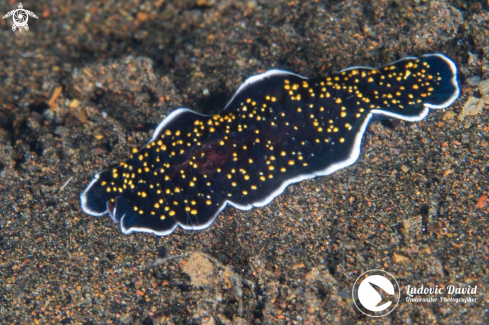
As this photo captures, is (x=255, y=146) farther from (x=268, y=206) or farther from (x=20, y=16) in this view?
(x=20, y=16)

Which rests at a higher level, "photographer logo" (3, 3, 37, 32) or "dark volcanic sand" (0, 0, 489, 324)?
"photographer logo" (3, 3, 37, 32)

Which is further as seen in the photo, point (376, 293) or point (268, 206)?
point (268, 206)

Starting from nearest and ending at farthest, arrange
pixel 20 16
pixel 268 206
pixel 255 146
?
pixel 255 146, pixel 268 206, pixel 20 16

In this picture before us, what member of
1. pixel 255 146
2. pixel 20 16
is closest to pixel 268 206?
pixel 255 146

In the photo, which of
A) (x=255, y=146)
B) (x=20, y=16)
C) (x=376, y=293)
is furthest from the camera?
(x=20, y=16)

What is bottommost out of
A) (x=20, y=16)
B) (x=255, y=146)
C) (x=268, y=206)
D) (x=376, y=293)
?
(x=376, y=293)

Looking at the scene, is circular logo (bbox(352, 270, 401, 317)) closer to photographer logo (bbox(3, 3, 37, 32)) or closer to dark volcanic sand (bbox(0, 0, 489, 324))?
dark volcanic sand (bbox(0, 0, 489, 324))

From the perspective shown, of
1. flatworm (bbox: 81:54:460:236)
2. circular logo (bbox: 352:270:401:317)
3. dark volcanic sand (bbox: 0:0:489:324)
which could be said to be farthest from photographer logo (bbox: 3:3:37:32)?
circular logo (bbox: 352:270:401:317)
